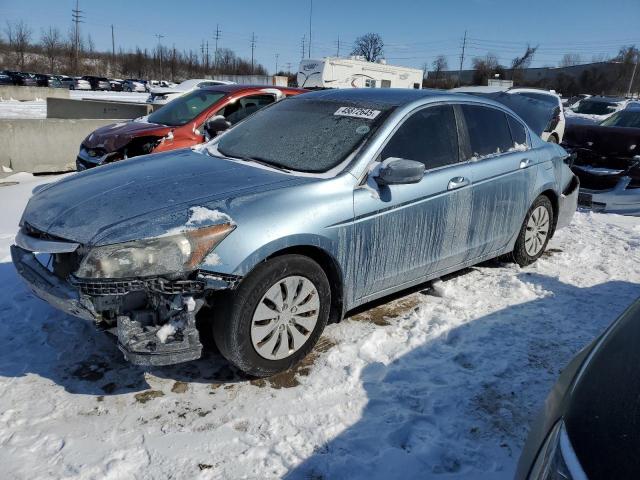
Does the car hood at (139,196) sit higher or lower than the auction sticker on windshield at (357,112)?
lower

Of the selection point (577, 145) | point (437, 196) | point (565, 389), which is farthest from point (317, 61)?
point (565, 389)

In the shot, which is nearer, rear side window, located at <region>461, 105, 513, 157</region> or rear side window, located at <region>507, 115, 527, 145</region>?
rear side window, located at <region>461, 105, 513, 157</region>

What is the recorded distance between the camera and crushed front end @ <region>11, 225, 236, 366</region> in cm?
259

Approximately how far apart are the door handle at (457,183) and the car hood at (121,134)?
449cm

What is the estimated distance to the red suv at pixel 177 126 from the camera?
6910 millimetres

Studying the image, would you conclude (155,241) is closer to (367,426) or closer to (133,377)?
(133,377)

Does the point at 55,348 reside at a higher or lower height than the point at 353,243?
lower

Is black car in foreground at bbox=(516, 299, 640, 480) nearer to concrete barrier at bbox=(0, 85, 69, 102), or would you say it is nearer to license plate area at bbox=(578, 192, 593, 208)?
license plate area at bbox=(578, 192, 593, 208)

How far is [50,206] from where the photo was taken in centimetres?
309

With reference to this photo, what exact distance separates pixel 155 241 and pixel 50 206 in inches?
36.5

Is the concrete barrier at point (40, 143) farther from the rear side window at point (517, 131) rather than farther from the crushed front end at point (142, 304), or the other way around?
the rear side window at point (517, 131)

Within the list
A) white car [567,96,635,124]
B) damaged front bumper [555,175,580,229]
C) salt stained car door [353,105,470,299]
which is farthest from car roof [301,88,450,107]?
white car [567,96,635,124]

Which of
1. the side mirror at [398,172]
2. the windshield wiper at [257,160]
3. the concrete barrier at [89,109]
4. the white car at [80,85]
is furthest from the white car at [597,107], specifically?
the white car at [80,85]

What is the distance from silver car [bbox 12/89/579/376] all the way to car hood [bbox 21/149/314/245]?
0.5 inches
